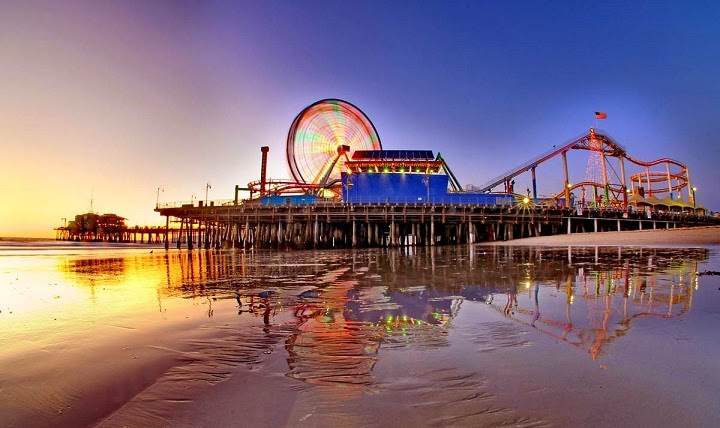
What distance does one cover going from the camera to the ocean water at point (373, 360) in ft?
7.07

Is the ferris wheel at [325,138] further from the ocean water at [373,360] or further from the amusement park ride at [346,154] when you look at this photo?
the ocean water at [373,360]

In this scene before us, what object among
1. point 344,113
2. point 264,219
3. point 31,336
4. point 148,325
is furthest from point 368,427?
point 344,113

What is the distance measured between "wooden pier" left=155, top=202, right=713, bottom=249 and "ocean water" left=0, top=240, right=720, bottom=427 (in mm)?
28856

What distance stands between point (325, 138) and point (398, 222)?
79.7ft

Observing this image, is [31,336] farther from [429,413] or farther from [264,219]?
[264,219]

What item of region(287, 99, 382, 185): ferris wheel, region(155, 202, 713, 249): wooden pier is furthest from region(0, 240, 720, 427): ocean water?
region(287, 99, 382, 185): ferris wheel

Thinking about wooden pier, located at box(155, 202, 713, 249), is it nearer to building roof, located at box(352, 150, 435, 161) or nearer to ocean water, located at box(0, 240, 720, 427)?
building roof, located at box(352, 150, 435, 161)

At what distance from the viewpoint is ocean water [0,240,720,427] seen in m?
2.15

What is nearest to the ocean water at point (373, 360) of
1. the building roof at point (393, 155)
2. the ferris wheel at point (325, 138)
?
the building roof at point (393, 155)

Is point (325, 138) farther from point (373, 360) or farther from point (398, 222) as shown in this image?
point (373, 360)

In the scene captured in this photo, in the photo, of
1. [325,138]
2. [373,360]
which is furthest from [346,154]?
[373,360]

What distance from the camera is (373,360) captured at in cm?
316

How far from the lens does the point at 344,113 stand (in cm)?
5591

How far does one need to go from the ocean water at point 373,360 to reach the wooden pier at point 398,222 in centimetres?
2886
